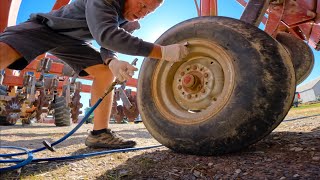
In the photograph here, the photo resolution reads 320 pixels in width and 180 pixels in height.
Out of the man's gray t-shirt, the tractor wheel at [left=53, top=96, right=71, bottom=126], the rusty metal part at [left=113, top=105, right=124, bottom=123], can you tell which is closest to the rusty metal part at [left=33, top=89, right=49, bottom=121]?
the tractor wheel at [left=53, top=96, right=71, bottom=126]

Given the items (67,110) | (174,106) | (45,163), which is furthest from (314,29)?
(67,110)

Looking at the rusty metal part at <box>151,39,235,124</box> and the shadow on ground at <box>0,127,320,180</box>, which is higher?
the rusty metal part at <box>151,39,235,124</box>

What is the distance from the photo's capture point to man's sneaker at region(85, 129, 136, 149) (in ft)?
7.17

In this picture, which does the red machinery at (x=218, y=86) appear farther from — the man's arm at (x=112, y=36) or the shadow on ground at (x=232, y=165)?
the man's arm at (x=112, y=36)

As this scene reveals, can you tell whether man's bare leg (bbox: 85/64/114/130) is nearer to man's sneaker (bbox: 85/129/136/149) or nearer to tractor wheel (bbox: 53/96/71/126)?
man's sneaker (bbox: 85/129/136/149)

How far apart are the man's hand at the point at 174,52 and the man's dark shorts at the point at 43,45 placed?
850mm

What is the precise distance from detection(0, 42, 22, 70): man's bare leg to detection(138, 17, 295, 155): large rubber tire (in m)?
0.83

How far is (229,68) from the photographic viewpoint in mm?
1468

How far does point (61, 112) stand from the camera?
7.03 meters

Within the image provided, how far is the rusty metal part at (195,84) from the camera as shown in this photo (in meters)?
1.49

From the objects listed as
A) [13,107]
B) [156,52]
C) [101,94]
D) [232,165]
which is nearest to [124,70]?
[156,52]

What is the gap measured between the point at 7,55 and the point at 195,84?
120cm

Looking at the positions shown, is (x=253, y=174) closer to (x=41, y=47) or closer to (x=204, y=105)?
(x=204, y=105)

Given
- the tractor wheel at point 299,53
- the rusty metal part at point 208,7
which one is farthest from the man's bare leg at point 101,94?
the tractor wheel at point 299,53
